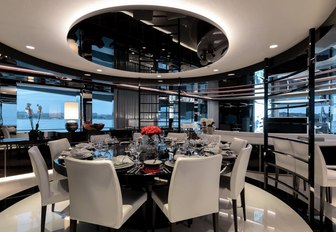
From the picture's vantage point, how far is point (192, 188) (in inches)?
77.4

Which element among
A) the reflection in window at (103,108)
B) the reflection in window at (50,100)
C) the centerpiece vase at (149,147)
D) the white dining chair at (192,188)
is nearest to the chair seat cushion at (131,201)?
the white dining chair at (192,188)

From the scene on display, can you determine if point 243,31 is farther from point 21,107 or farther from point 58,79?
point 21,107

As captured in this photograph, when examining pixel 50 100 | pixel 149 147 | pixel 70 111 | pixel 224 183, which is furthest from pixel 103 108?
pixel 224 183

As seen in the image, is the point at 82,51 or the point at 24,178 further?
the point at 24,178

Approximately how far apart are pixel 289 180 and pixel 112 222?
3875 millimetres

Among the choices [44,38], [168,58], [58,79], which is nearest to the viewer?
[44,38]

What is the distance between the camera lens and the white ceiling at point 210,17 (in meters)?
2.19

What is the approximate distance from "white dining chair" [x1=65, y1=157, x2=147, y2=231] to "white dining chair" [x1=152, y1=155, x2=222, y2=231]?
1.56 feet

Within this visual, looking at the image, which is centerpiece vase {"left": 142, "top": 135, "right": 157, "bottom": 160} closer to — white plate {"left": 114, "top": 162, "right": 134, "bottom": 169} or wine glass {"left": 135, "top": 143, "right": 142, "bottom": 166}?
wine glass {"left": 135, "top": 143, "right": 142, "bottom": 166}

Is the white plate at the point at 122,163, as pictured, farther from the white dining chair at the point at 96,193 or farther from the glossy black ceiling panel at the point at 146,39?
the glossy black ceiling panel at the point at 146,39

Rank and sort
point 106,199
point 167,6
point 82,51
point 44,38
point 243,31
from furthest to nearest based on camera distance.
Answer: point 82,51 < point 44,38 < point 243,31 < point 167,6 < point 106,199

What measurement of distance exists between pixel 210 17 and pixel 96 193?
2284 millimetres

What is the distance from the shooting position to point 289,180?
14.1ft

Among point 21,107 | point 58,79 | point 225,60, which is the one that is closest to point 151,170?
point 225,60
